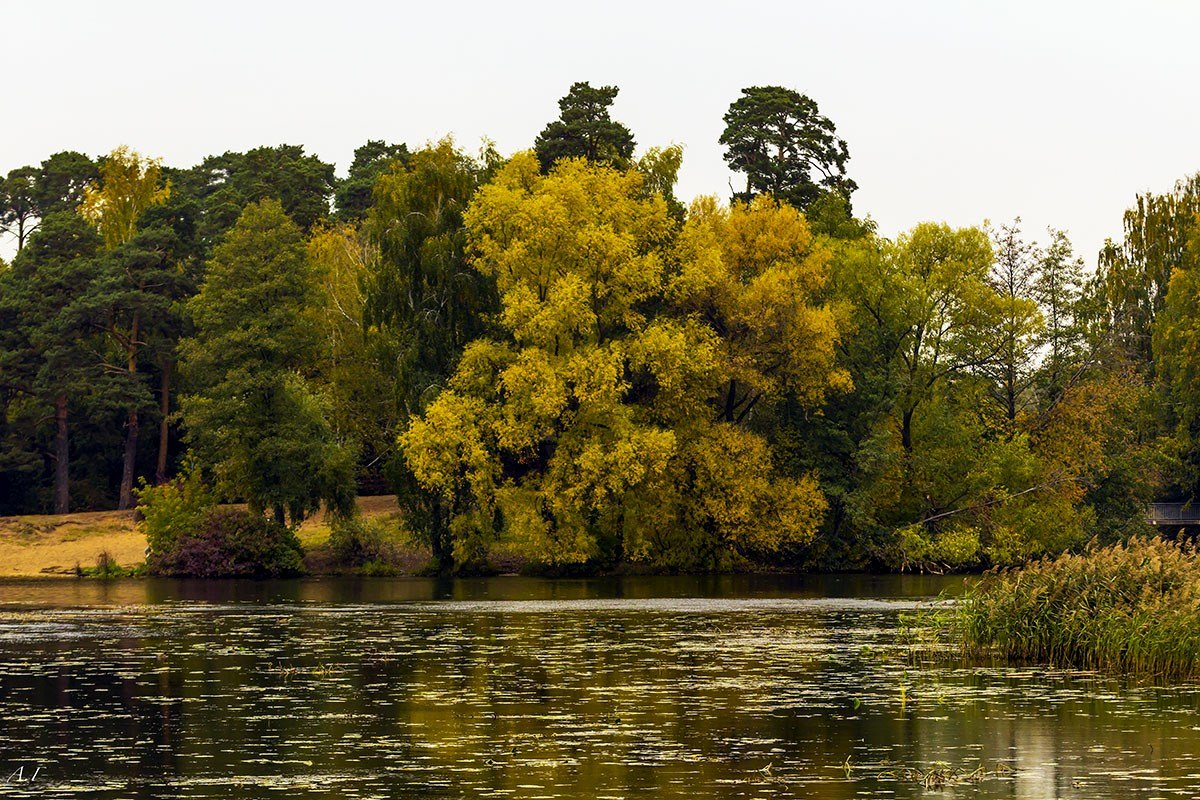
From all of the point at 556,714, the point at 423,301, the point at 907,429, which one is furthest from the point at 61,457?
the point at 556,714

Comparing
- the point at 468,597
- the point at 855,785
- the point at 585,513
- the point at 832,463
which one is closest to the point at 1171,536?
the point at 832,463

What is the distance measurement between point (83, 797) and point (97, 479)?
3105 inches

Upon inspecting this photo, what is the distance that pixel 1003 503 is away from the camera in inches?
3226

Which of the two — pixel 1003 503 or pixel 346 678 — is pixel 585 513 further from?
pixel 346 678

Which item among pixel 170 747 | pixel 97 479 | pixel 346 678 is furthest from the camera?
pixel 97 479

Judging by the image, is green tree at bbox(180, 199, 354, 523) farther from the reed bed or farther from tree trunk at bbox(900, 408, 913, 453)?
the reed bed

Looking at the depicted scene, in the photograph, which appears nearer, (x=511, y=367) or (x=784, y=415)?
(x=511, y=367)

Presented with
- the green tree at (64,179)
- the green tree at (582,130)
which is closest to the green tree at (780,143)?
the green tree at (582,130)

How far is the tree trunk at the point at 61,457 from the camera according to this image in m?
92.8

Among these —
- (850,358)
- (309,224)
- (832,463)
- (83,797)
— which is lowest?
(83,797)

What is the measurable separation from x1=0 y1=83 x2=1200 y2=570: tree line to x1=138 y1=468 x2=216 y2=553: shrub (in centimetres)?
86

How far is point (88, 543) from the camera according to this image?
8556cm

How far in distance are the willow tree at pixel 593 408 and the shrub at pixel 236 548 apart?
8041 millimetres

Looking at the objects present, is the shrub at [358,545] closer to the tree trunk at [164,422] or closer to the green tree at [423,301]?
the green tree at [423,301]
